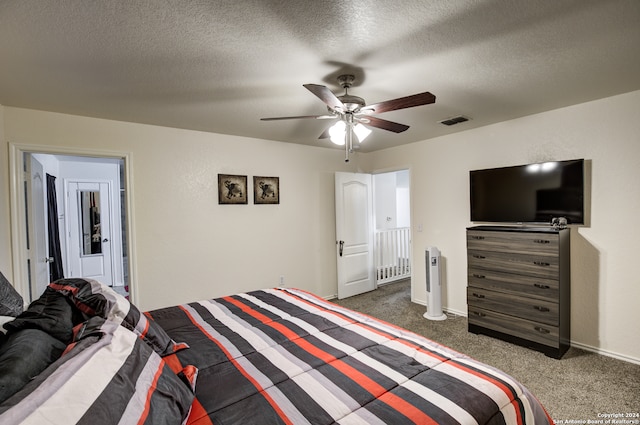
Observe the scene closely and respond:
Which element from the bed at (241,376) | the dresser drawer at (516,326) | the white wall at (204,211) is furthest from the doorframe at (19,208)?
the dresser drawer at (516,326)

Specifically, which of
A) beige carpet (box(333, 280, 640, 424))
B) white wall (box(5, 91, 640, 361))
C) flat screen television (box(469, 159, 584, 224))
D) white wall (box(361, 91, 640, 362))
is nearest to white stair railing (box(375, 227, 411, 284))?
white wall (box(5, 91, 640, 361))

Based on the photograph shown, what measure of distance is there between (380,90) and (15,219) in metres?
3.38

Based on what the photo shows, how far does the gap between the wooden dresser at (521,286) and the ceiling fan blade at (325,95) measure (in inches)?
87.4

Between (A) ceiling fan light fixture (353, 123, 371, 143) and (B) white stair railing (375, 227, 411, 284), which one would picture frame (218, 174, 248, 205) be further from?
(B) white stair railing (375, 227, 411, 284)

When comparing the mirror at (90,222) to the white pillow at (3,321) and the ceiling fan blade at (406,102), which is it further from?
the ceiling fan blade at (406,102)

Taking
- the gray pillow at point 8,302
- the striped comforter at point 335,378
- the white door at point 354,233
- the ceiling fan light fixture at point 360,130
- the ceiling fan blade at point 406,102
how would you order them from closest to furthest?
the striped comforter at point 335,378
the gray pillow at point 8,302
the ceiling fan blade at point 406,102
the ceiling fan light fixture at point 360,130
the white door at point 354,233

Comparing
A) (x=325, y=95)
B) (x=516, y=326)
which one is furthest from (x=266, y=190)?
(x=516, y=326)

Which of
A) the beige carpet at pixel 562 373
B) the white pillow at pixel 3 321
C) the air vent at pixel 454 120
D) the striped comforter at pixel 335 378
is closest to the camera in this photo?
the striped comforter at pixel 335 378

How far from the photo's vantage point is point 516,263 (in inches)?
117

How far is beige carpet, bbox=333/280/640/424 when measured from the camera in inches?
82.1

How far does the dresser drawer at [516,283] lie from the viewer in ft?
9.10

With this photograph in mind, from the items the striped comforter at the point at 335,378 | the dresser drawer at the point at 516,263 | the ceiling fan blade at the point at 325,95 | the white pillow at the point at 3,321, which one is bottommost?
the striped comforter at the point at 335,378

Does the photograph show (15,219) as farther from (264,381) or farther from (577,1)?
(577,1)

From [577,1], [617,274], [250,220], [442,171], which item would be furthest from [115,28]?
[617,274]
